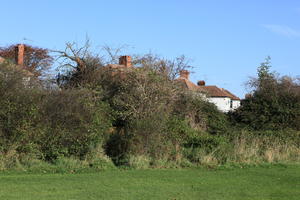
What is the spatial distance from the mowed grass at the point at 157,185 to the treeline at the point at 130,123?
181 centimetres

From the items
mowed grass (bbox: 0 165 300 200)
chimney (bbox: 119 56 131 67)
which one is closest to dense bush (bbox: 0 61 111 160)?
mowed grass (bbox: 0 165 300 200)

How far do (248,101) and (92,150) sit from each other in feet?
34.7

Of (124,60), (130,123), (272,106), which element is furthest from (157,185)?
(124,60)

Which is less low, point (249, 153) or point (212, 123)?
point (212, 123)

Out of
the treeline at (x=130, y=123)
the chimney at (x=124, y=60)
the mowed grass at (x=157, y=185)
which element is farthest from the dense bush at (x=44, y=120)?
the chimney at (x=124, y=60)

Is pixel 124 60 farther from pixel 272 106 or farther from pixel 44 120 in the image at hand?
pixel 44 120

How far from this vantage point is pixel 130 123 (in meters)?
16.4

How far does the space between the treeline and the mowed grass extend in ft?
5.93

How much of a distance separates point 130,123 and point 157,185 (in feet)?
19.0

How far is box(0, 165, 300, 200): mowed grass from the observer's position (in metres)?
9.54

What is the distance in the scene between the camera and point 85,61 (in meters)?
22.1

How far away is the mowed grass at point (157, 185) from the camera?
31.3 feet

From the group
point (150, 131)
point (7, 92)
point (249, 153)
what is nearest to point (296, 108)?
point (249, 153)

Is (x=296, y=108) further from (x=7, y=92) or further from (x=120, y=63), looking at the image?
(x=7, y=92)
